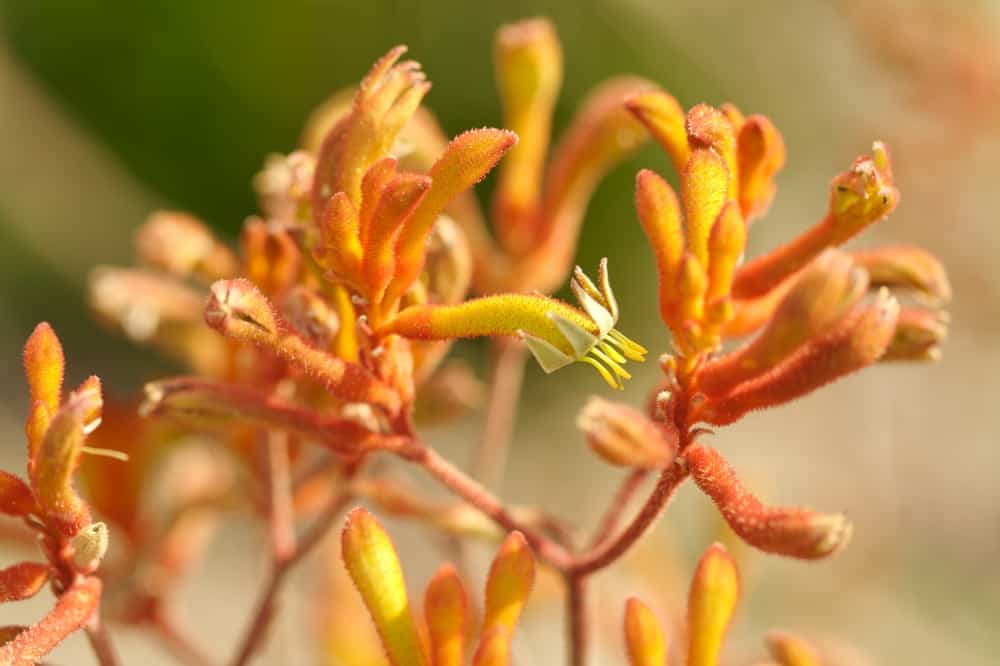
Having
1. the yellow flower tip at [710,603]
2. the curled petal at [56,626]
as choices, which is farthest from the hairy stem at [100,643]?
the yellow flower tip at [710,603]

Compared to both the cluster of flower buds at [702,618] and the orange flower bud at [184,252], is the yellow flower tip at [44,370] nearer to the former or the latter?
the orange flower bud at [184,252]

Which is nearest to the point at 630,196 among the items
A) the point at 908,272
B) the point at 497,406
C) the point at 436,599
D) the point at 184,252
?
the point at 497,406

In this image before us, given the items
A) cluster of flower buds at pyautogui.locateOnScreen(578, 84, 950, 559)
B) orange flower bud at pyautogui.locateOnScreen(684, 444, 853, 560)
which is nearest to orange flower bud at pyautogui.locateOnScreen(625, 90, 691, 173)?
cluster of flower buds at pyautogui.locateOnScreen(578, 84, 950, 559)

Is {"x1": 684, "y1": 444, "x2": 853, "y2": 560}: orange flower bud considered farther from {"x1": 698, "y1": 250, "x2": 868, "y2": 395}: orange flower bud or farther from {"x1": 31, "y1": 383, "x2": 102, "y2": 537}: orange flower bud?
{"x1": 31, "y1": 383, "x2": 102, "y2": 537}: orange flower bud

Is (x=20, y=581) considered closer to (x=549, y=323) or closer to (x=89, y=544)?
(x=89, y=544)

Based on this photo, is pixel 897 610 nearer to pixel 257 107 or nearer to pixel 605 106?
pixel 605 106

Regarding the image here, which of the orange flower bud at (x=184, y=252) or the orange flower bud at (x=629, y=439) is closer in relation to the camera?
the orange flower bud at (x=629, y=439)

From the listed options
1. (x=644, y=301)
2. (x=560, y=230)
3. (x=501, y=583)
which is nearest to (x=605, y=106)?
(x=560, y=230)
